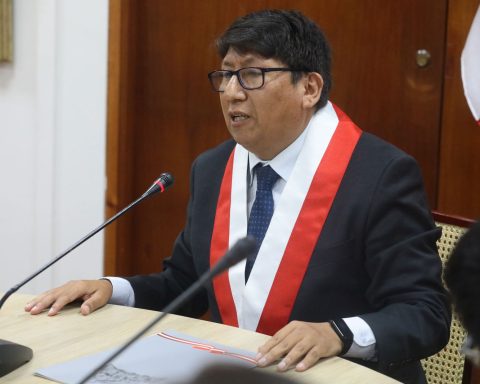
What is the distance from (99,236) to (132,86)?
1.93ft

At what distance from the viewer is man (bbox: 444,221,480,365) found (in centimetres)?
94

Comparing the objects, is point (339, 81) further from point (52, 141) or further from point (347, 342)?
point (347, 342)

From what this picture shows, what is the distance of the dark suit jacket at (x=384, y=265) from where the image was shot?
1.77 metres

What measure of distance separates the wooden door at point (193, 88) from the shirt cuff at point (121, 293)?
4.56ft

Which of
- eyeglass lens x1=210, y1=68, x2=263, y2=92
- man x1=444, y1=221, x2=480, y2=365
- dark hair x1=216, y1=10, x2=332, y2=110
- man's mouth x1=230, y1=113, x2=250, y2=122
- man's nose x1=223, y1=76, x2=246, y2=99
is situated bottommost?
man x1=444, y1=221, x2=480, y2=365

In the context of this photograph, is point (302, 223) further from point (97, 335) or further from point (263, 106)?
point (97, 335)

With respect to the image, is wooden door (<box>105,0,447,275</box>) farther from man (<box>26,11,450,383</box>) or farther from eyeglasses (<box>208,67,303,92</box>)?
eyeglasses (<box>208,67,303,92</box>)

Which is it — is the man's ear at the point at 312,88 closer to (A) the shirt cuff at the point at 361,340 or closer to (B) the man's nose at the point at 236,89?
(B) the man's nose at the point at 236,89

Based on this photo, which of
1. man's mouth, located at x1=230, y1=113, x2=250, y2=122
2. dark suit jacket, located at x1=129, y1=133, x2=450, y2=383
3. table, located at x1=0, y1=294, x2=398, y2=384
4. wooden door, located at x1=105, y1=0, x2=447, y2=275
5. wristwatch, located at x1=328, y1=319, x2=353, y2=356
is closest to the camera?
table, located at x1=0, y1=294, x2=398, y2=384

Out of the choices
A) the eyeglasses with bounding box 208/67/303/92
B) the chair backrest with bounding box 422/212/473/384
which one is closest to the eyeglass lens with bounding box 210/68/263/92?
the eyeglasses with bounding box 208/67/303/92

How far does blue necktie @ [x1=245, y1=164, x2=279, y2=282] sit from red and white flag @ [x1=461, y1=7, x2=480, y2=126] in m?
0.91

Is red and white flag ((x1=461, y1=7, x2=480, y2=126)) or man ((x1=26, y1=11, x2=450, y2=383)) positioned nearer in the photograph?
man ((x1=26, y1=11, x2=450, y2=383))

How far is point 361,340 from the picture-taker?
66.1 inches

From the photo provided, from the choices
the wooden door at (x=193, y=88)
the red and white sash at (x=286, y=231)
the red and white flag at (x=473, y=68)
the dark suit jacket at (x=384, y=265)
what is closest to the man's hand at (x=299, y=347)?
the dark suit jacket at (x=384, y=265)
